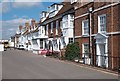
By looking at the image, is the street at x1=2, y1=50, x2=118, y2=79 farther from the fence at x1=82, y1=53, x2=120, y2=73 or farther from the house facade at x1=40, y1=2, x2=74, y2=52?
the house facade at x1=40, y1=2, x2=74, y2=52

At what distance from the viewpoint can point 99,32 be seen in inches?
918

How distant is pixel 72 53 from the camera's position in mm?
27906

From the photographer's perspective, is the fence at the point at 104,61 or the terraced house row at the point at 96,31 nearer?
the fence at the point at 104,61

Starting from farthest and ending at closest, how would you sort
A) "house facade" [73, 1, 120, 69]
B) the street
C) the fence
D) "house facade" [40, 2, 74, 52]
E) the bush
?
"house facade" [40, 2, 74, 52], the bush, "house facade" [73, 1, 120, 69], the fence, the street

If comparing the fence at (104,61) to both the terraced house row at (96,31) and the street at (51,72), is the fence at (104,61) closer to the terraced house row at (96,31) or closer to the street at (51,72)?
the terraced house row at (96,31)

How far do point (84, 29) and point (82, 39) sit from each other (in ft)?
3.84

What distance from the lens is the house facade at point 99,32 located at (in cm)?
2056

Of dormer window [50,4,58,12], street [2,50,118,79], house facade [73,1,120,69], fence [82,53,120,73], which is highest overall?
dormer window [50,4,58,12]

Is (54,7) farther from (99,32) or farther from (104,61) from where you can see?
(104,61)

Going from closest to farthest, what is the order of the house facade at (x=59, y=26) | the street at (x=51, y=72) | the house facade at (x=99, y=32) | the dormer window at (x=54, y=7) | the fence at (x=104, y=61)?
the street at (x=51, y=72), the fence at (x=104, y=61), the house facade at (x=99, y=32), the house facade at (x=59, y=26), the dormer window at (x=54, y=7)

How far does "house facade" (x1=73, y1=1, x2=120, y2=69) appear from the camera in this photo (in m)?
20.6

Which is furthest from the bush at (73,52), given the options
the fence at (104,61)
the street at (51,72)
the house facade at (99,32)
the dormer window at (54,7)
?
the dormer window at (54,7)

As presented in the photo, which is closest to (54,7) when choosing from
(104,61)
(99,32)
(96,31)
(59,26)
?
(59,26)

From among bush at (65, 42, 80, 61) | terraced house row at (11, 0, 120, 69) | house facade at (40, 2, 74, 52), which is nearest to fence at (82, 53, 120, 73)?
terraced house row at (11, 0, 120, 69)
